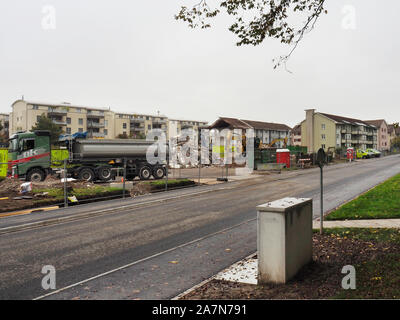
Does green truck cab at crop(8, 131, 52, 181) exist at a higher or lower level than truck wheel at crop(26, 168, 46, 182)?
higher

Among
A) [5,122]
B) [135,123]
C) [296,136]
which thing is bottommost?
[296,136]

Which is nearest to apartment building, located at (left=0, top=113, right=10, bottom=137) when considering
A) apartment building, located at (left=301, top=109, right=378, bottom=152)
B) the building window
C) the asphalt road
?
the building window

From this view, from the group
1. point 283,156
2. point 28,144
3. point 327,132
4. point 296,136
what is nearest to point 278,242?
point 28,144

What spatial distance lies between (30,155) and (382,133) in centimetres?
11347

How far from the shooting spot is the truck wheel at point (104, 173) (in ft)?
78.5

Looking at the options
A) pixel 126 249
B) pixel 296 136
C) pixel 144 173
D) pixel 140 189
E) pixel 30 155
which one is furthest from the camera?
pixel 296 136

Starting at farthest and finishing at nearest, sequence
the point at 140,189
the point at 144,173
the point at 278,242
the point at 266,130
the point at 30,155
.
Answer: the point at 266,130
the point at 144,173
the point at 30,155
the point at 140,189
the point at 278,242

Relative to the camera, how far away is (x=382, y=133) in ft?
349

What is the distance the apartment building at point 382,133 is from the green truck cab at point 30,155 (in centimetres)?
10635

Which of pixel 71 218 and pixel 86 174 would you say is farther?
pixel 86 174

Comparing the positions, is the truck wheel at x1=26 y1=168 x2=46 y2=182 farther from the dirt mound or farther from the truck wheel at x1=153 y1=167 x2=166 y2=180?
the truck wheel at x1=153 y1=167 x2=166 y2=180

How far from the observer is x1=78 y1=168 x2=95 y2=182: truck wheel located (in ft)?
76.1

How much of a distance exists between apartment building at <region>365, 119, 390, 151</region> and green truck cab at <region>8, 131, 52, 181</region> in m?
106

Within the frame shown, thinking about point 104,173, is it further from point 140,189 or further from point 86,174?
point 140,189
